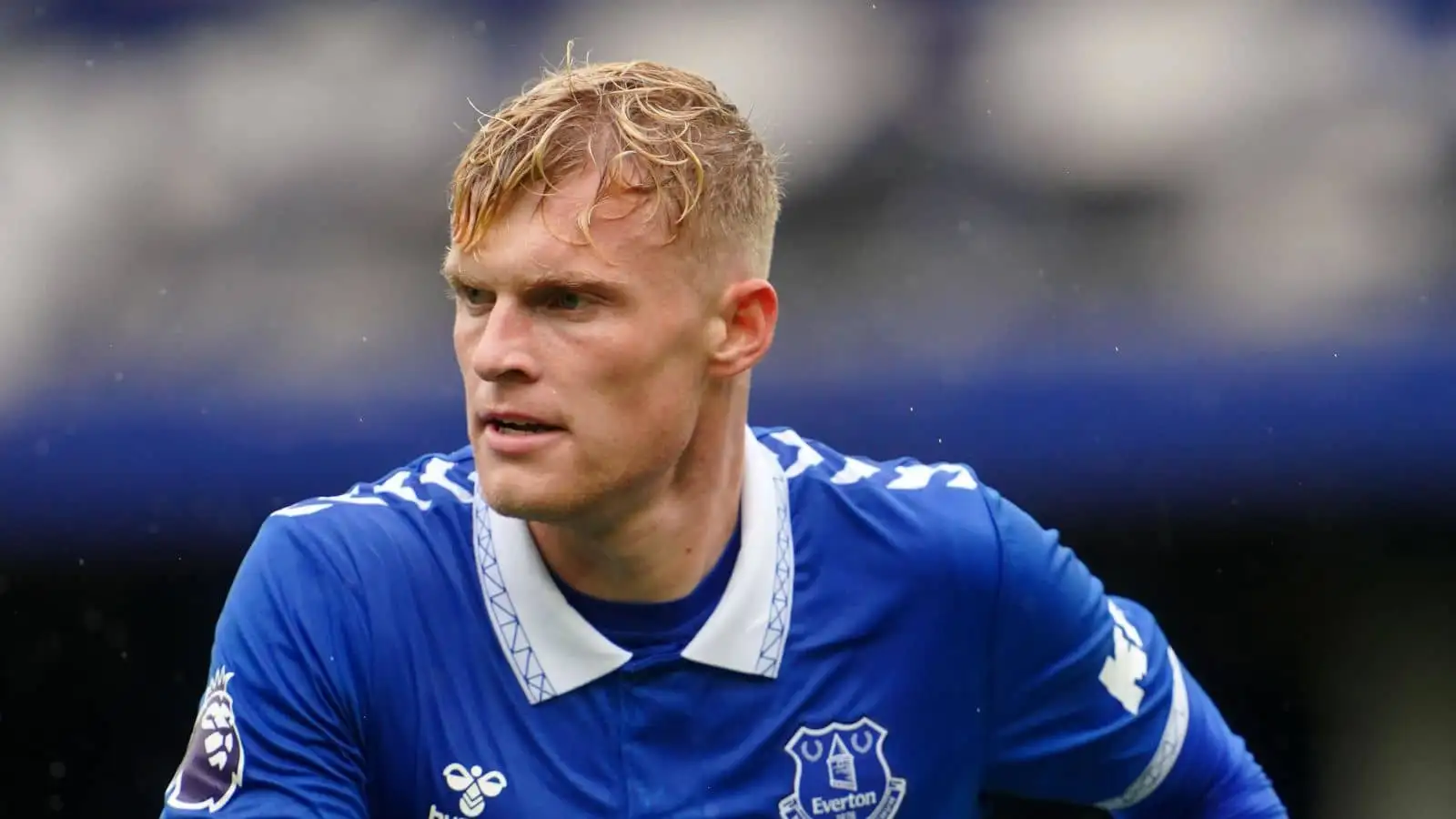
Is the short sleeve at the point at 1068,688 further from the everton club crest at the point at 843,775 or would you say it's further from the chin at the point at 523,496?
the chin at the point at 523,496

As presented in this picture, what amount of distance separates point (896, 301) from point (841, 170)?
14.4 inches

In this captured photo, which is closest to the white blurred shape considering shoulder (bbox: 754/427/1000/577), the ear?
shoulder (bbox: 754/427/1000/577)

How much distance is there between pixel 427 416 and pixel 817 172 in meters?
1.14

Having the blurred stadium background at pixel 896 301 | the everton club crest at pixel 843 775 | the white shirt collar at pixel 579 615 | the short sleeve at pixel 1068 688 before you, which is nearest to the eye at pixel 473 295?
the white shirt collar at pixel 579 615

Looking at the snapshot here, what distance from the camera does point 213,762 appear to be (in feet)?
9.61

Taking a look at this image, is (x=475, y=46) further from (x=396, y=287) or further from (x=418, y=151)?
(x=396, y=287)

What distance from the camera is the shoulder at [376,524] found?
313 centimetres

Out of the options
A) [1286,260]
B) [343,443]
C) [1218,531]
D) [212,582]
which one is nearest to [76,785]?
[212,582]

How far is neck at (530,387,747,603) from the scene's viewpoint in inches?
126

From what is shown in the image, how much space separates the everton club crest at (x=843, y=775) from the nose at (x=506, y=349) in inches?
29.8

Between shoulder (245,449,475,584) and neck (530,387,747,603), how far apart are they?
15cm

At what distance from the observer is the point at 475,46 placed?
538 cm

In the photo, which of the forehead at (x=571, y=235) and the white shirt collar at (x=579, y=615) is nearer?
the forehead at (x=571, y=235)

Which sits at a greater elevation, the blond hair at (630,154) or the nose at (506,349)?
the blond hair at (630,154)
